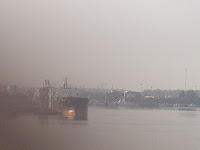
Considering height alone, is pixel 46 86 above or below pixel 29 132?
above

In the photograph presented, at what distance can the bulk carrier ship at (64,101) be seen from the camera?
372 inches

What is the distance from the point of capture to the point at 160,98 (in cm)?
1538

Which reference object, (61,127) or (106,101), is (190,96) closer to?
(106,101)

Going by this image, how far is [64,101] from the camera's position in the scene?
10.3 m

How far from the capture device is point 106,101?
14289 millimetres

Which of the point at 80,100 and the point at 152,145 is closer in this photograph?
the point at 152,145

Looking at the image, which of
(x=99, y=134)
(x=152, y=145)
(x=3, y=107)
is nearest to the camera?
(x=152, y=145)

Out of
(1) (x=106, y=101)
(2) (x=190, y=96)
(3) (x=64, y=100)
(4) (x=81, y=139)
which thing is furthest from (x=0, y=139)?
(2) (x=190, y=96)

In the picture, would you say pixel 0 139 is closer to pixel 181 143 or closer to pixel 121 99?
pixel 181 143

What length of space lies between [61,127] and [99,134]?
88cm

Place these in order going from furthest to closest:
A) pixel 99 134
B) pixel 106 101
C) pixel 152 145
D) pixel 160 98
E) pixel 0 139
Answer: pixel 160 98 → pixel 106 101 → pixel 99 134 → pixel 152 145 → pixel 0 139

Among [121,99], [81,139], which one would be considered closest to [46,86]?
[81,139]

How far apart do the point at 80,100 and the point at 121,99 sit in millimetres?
4832

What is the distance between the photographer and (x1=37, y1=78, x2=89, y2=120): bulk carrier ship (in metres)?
9.44
